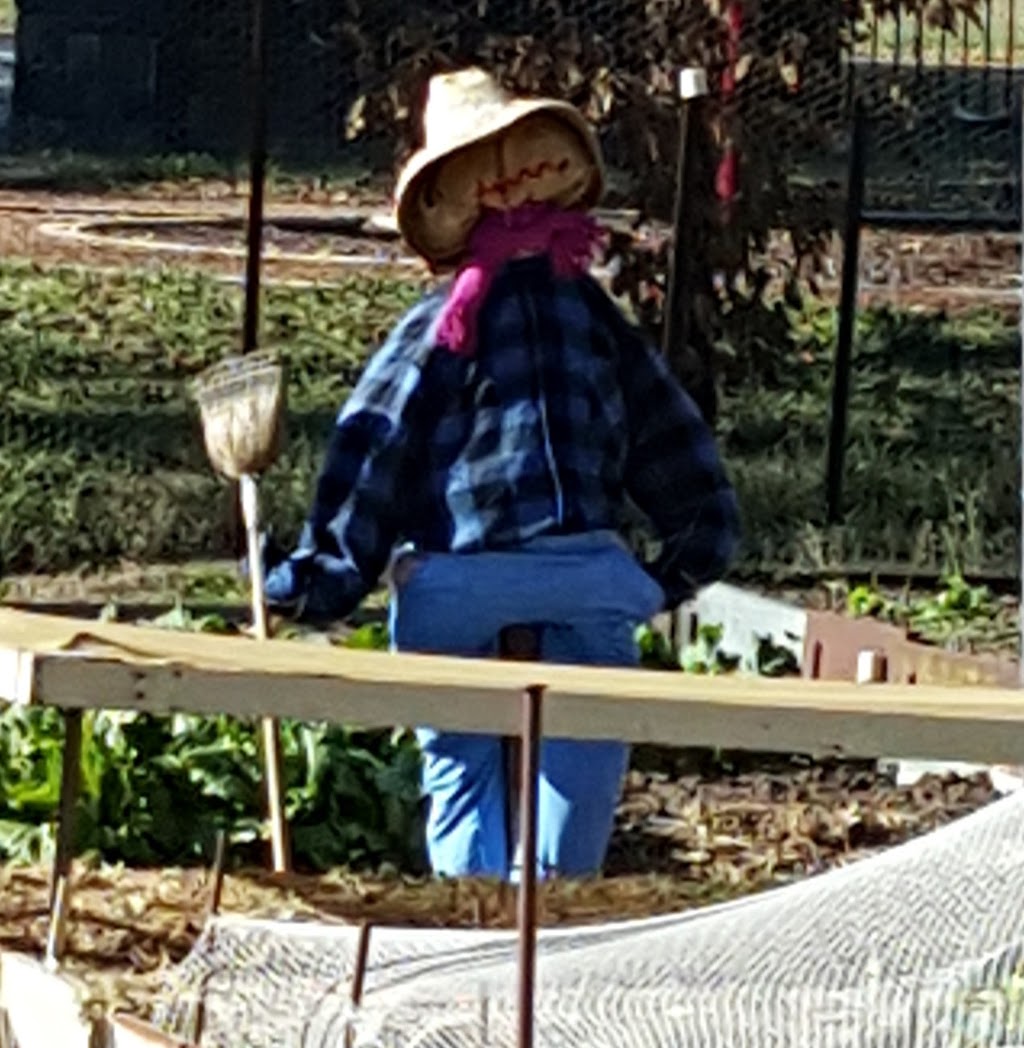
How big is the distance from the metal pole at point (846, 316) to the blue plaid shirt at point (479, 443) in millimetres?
4461

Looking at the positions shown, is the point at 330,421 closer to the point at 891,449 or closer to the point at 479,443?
the point at 891,449

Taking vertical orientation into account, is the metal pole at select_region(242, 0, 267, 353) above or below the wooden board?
above

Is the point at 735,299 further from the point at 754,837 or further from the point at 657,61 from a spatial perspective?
the point at 754,837

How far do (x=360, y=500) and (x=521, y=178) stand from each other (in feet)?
1.81

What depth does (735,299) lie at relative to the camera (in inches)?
474

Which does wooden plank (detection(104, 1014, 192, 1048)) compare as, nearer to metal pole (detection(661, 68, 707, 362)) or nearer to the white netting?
the white netting

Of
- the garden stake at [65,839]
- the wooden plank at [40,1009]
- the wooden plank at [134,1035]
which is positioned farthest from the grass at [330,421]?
the wooden plank at [134,1035]

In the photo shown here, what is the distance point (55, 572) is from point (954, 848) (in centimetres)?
615

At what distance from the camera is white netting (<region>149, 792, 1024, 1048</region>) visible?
4676 millimetres

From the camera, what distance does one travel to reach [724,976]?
477 centimetres

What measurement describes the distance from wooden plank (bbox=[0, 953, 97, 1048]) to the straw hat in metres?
1.90

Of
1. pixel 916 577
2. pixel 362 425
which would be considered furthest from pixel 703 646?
pixel 362 425

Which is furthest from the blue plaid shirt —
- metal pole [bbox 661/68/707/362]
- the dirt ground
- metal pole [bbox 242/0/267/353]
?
the dirt ground

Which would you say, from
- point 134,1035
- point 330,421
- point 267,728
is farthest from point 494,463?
point 330,421
